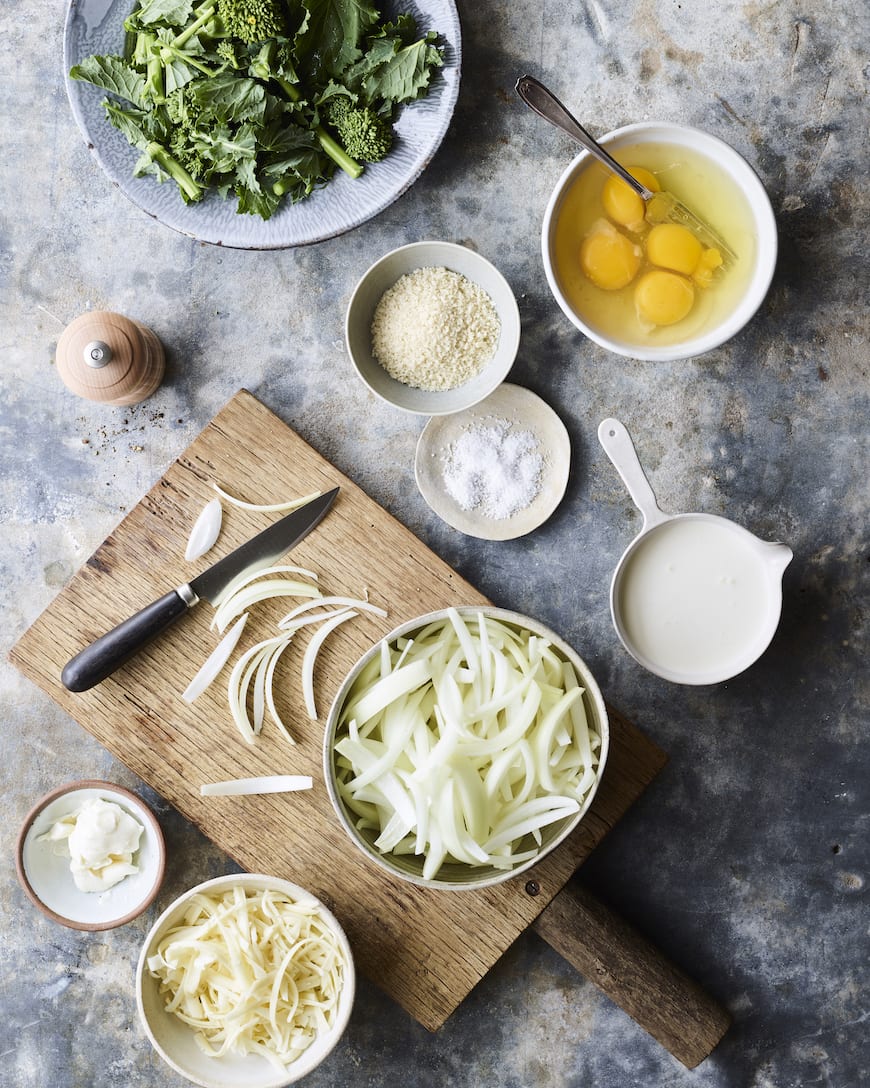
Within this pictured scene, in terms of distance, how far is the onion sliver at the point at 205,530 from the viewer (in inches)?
79.0

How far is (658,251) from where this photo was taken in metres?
1.88

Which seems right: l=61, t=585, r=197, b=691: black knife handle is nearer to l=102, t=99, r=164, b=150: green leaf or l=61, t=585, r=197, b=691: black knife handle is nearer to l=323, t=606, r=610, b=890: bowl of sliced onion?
l=323, t=606, r=610, b=890: bowl of sliced onion

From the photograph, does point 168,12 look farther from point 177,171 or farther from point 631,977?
point 631,977

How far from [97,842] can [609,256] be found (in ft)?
5.64

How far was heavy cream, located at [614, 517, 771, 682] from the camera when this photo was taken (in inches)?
76.0

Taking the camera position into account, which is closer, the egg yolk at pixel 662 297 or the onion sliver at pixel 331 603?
the egg yolk at pixel 662 297

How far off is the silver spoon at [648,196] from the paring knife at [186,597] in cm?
93

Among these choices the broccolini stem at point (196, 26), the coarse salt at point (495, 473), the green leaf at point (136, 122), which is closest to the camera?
the broccolini stem at point (196, 26)

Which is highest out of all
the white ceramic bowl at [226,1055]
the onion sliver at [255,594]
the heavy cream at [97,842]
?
the onion sliver at [255,594]

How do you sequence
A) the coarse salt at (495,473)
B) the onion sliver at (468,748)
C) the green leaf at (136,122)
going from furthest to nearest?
1. the coarse salt at (495,473)
2. the green leaf at (136,122)
3. the onion sliver at (468,748)

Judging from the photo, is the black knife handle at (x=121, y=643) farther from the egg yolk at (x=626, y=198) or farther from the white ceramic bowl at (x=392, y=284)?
the egg yolk at (x=626, y=198)

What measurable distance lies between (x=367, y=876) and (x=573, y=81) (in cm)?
194

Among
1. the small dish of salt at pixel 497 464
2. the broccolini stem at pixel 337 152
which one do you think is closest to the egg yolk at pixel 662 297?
the small dish of salt at pixel 497 464

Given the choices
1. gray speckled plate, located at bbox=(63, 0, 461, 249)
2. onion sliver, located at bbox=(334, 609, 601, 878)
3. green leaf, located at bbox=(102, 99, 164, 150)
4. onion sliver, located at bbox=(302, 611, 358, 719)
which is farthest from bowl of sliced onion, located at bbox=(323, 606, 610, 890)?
green leaf, located at bbox=(102, 99, 164, 150)
